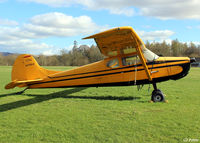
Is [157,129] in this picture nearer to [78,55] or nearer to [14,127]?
[14,127]

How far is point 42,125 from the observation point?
4.82 metres

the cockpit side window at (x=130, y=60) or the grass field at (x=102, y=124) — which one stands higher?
the cockpit side window at (x=130, y=60)

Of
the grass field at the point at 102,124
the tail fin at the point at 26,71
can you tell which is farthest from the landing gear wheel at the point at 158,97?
the tail fin at the point at 26,71

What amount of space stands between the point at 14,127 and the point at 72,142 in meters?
2.08

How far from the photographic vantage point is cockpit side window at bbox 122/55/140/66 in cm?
765

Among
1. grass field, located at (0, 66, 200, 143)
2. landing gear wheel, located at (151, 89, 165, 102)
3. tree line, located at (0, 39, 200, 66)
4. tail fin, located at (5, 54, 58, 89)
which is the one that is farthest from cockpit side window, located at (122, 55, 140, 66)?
tree line, located at (0, 39, 200, 66)

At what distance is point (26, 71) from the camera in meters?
9.13

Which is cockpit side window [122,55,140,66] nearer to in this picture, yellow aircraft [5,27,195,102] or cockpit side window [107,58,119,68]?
yellow aircraft [5,27,195,102]

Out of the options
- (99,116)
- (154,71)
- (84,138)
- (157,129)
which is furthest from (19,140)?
(154,71)

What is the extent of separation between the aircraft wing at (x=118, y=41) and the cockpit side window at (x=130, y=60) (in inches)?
12.4

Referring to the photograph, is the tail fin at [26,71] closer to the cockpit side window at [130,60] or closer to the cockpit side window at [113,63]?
the cockpit side window at [113,63]

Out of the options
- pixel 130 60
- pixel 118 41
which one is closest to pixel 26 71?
pixel 118 41

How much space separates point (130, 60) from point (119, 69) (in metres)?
0.66

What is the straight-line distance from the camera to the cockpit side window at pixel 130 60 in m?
7.65
